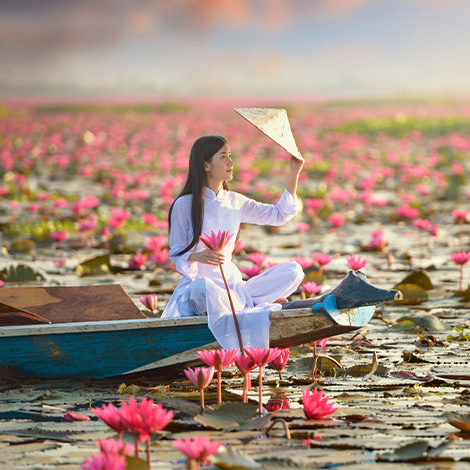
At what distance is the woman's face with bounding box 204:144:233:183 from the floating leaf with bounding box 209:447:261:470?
1970 millimetres

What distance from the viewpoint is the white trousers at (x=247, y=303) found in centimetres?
408

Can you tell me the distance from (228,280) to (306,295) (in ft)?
4.70

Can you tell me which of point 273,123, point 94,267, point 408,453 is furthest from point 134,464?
point 94,267

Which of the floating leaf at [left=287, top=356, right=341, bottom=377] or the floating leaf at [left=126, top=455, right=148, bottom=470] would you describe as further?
the floating leaf at [left=287, top=356, right=341, bottom=377]

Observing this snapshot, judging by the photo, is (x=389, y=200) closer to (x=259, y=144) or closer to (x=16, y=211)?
(x=16, y=211)

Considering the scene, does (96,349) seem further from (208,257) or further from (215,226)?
(215,226)

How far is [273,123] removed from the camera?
4.23 metres

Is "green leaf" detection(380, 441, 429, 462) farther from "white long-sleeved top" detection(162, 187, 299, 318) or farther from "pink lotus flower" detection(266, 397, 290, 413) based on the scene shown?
"white long-sleeved top" detection(162, 187, 299, 318)

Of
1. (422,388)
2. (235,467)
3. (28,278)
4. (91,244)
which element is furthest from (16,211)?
(235,467)

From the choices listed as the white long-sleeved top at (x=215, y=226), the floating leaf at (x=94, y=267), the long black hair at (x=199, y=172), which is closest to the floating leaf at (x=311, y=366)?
the white long-sleeved top at (x=215, y=226)

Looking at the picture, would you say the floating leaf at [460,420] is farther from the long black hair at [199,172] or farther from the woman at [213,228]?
the long black hair at [199,172]

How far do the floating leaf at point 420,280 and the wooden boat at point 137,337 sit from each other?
7.33ft

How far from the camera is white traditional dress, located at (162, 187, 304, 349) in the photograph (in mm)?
4090

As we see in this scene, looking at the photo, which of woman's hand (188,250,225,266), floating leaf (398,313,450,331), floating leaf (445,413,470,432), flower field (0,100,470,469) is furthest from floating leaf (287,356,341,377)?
floating leaf (398,313,450,331)
